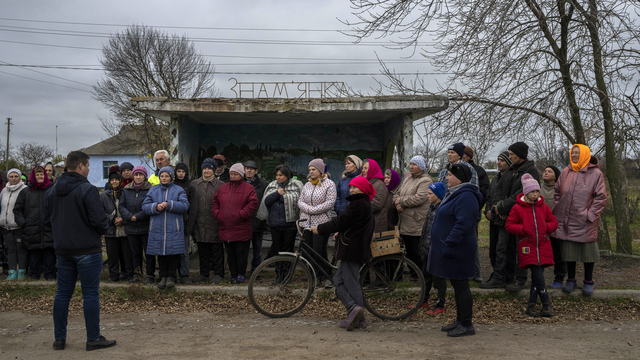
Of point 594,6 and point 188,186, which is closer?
point 188,186

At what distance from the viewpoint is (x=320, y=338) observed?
15.1ft

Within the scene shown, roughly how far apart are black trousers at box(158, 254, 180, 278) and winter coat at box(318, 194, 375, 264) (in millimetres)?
2576

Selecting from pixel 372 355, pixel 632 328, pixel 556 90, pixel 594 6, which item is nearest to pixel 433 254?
pixel 372 355

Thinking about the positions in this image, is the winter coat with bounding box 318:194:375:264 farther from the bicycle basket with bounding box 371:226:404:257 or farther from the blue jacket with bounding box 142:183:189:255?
the blue jacket with bounding box 142:183:189:255

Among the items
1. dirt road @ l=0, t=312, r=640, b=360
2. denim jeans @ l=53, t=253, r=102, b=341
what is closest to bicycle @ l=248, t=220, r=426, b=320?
dirt road @ l=0, t=312, r=640, b=360

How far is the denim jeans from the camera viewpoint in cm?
429

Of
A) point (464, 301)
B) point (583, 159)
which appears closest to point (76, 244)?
point (464, 301)

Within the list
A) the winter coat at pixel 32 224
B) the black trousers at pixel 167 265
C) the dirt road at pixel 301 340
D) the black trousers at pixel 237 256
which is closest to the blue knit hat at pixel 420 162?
the dirt road at pixel 301 340

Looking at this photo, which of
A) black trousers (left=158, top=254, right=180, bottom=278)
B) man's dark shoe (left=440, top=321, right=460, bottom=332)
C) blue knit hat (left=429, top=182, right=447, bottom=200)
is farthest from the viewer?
black trousers (left=158, top=254, right=180, bottom=278)

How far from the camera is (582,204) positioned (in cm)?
566

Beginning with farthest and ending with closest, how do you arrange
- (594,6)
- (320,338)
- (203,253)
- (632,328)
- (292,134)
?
(292,134) → (594,6) → (203,253) → (632,328) → (320,338)

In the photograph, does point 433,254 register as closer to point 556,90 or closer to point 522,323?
point 522,323

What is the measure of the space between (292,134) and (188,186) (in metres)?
4.05

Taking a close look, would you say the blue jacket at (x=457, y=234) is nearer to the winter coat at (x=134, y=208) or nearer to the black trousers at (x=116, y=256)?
the winter coat at (x=134, y=208)
